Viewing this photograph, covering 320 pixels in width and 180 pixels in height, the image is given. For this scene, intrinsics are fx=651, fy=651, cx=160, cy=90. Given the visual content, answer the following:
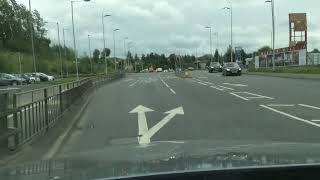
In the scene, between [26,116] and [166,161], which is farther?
[26,116]

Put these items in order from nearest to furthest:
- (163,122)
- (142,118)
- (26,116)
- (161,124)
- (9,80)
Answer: (26,116) < (161,124) < (163,122) < (142,118) < (9,80)

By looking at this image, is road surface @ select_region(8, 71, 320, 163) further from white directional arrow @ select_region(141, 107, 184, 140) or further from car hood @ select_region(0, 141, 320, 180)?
car hood @ select_region(0, 141, 320, 180)

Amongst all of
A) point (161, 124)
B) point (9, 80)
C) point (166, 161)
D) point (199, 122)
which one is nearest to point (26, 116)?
point (161, 124)

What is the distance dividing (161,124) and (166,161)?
529 inches

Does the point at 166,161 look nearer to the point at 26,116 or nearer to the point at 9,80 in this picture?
the point at 26,116

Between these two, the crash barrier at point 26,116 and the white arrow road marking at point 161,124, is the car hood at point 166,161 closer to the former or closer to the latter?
the crash barrier at point 26,116

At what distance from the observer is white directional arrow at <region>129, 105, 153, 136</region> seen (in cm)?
1655

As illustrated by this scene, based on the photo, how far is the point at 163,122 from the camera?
18516mm

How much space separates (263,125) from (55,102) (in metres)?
5.55

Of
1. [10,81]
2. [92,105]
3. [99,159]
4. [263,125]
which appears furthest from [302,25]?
[99,159]

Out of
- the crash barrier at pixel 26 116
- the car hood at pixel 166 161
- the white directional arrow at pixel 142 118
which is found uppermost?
the car hood at pixel 166 161

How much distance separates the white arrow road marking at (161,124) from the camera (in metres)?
14.9

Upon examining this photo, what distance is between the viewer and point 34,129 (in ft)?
45.2

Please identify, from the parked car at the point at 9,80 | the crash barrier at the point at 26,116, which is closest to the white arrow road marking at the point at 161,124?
the crash barrier at the point at 26,116
